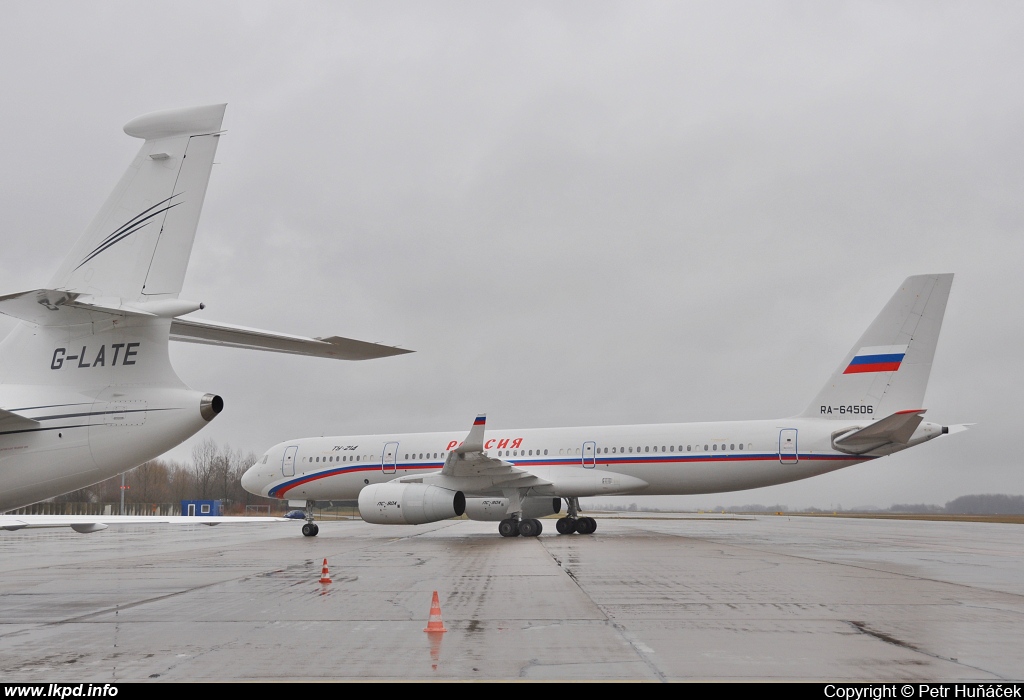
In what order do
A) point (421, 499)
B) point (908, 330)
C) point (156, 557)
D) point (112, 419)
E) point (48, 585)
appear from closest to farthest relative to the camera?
point (112, 419) → point (48, 585) → point (156, 557) → point (421, 499) → point (908, 330)

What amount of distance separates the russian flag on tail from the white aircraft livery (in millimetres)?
18643

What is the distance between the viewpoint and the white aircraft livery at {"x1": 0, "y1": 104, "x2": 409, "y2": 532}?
22.5 feet

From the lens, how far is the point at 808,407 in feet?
75.8

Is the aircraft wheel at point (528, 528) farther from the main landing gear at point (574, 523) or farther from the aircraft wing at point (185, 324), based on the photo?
the aircraft wing at point (185, 324)

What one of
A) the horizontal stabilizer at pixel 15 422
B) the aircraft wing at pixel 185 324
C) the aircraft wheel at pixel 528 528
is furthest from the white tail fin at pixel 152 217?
the aircraft wheel at pixel 528 528

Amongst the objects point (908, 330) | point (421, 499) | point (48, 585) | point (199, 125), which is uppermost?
point (908, 330)

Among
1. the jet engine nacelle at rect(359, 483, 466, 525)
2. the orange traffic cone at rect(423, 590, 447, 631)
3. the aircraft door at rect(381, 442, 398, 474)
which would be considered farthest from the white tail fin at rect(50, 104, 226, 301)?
the aircraft door at rect(381, 442, 398, 474)

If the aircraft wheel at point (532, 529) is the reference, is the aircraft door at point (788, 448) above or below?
above

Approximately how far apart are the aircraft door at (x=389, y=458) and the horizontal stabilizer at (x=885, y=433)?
13.3m

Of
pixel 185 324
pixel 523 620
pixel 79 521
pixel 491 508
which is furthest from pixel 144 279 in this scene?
pixel 491 508

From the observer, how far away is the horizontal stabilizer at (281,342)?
23.0ft

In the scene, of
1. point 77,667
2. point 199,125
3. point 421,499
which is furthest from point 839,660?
point 421,499
